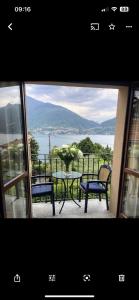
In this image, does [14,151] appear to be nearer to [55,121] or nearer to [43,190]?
[55,121]

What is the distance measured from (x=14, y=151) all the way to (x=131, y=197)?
1419mm

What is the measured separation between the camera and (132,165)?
Result: 2191 millimetres

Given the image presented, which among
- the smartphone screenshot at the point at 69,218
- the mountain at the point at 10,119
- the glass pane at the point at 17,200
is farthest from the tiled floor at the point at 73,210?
the smartphone screenshot at the point at 69,218

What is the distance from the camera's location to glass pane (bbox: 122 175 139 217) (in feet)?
6.78

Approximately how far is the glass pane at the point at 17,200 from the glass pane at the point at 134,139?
4.18ft

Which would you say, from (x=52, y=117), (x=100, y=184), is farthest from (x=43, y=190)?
(x=52, y=117)

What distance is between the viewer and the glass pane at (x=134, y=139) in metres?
2.08

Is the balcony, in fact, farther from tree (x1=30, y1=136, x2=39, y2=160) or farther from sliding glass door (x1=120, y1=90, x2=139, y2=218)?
sliding glass door (x1=120, y1=90, x2=139, y2=218)

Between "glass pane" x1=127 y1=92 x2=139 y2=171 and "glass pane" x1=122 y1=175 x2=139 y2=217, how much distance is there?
158mm
